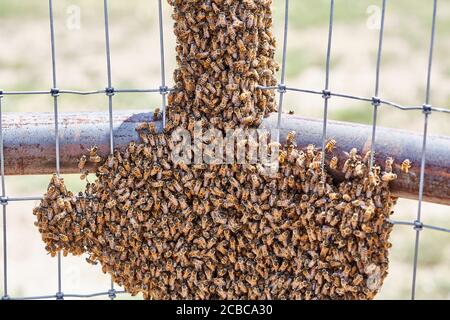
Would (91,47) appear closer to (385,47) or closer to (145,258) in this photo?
(385,47)

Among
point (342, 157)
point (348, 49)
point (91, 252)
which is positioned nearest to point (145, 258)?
point (91, 252)

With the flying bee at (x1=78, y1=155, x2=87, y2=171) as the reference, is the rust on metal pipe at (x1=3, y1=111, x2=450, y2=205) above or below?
above

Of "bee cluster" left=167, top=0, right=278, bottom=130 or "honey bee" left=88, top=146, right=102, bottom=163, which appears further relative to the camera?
"honey bee" left=88, top=146, right=102, bottom=163

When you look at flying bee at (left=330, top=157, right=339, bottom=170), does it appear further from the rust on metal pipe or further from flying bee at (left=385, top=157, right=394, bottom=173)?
flying bee at (left=385, top=157, right=394, bottom=173)

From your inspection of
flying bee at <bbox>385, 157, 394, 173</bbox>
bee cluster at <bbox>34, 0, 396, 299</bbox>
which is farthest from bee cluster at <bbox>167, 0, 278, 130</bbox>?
flying bee at <bbox>385, 157, 394, 173</bbox>

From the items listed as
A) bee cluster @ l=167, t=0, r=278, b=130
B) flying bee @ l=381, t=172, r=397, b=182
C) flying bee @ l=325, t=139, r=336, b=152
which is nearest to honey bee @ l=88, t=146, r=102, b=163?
bee cluster @ l=167, t=0, r=278, b=130

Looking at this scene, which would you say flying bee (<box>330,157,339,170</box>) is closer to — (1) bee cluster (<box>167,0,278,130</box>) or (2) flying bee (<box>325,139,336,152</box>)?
(2) flying bee (<box>325,139,336,152</box>)

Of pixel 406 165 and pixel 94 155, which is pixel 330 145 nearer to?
pixel 406 165
